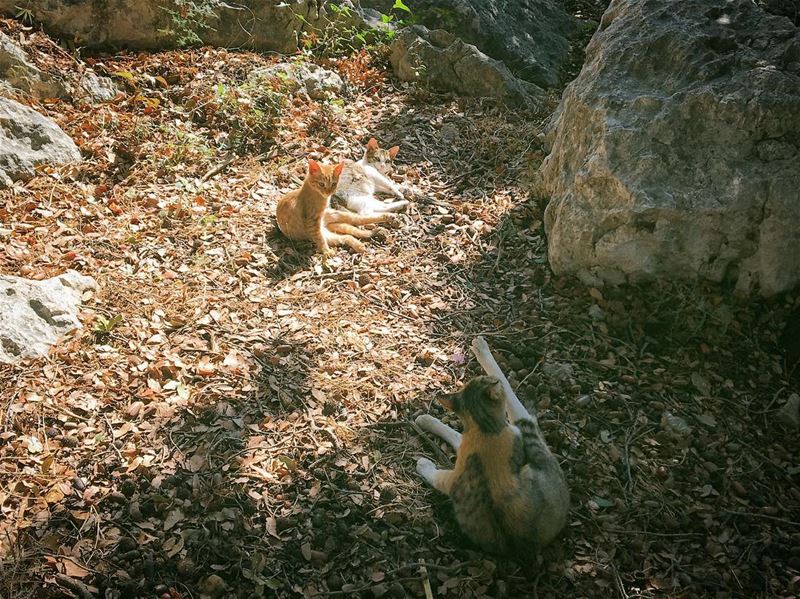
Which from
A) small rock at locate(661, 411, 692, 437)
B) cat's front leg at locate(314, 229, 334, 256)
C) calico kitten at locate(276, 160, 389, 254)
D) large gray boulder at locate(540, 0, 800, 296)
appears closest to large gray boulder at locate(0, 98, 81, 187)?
calico kitten at locate(276, 160, 389, 254)

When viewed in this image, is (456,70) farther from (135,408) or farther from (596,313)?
(135,408)

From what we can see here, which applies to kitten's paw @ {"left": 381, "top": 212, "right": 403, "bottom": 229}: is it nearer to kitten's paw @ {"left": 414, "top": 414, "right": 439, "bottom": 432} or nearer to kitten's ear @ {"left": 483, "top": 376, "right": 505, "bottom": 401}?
kitten's paw @ {"left": 414, "top": 414, "right": 439, "bottom": 432}

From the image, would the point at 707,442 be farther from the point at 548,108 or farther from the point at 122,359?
the point at 548,108

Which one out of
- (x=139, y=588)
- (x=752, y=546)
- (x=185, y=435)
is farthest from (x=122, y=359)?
(x=752, y=546)

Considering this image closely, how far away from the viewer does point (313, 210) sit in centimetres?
516

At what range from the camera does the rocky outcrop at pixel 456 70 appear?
7492 millimetres

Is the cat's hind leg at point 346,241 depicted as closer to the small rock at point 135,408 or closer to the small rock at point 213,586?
the small rock at point 135,408

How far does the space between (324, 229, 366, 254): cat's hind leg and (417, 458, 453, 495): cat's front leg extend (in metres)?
2.33

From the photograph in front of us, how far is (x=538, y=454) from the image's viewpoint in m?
3.43

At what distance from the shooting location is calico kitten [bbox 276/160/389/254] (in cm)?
514

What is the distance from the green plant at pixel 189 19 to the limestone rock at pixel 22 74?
5.01 ft

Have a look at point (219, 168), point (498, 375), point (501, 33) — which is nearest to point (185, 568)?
point (498, 375)

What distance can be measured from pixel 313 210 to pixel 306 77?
2.83 meters

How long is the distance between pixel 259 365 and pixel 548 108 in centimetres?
546
